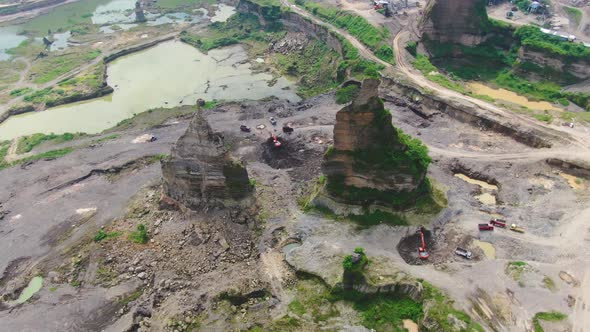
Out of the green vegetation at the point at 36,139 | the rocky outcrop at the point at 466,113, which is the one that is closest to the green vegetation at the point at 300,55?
the rocky outcrop at the point at 466,113

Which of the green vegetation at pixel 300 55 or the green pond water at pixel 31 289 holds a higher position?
the green vegetation at pixel 300 55

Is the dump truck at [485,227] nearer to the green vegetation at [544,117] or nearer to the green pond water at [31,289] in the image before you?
the green vegetation at [544,117]

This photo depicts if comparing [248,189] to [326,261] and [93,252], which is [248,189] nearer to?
[326,261]

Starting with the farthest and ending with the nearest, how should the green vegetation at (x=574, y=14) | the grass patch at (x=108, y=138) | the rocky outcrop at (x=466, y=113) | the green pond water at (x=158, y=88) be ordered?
1. the green vegetation at (x=574, y=14)
2. the green pond water at (x=158, y=88)
3. the grass patch at (x=108, y=138)
4. the rocky outcrop at (x=466, y=113)

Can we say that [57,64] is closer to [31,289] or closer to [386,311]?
[31,289]

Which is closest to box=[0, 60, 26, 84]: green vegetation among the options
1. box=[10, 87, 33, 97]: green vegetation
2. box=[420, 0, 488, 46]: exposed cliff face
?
box=[10, 87, 33, 97]: green vegetation

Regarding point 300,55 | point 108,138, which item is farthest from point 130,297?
point 300,55

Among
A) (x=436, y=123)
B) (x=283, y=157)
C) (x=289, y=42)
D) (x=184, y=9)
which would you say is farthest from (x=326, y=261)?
(x=184, y=9)

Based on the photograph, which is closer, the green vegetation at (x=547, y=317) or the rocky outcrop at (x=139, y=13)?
the green vegetation at (x=547, y=317)
